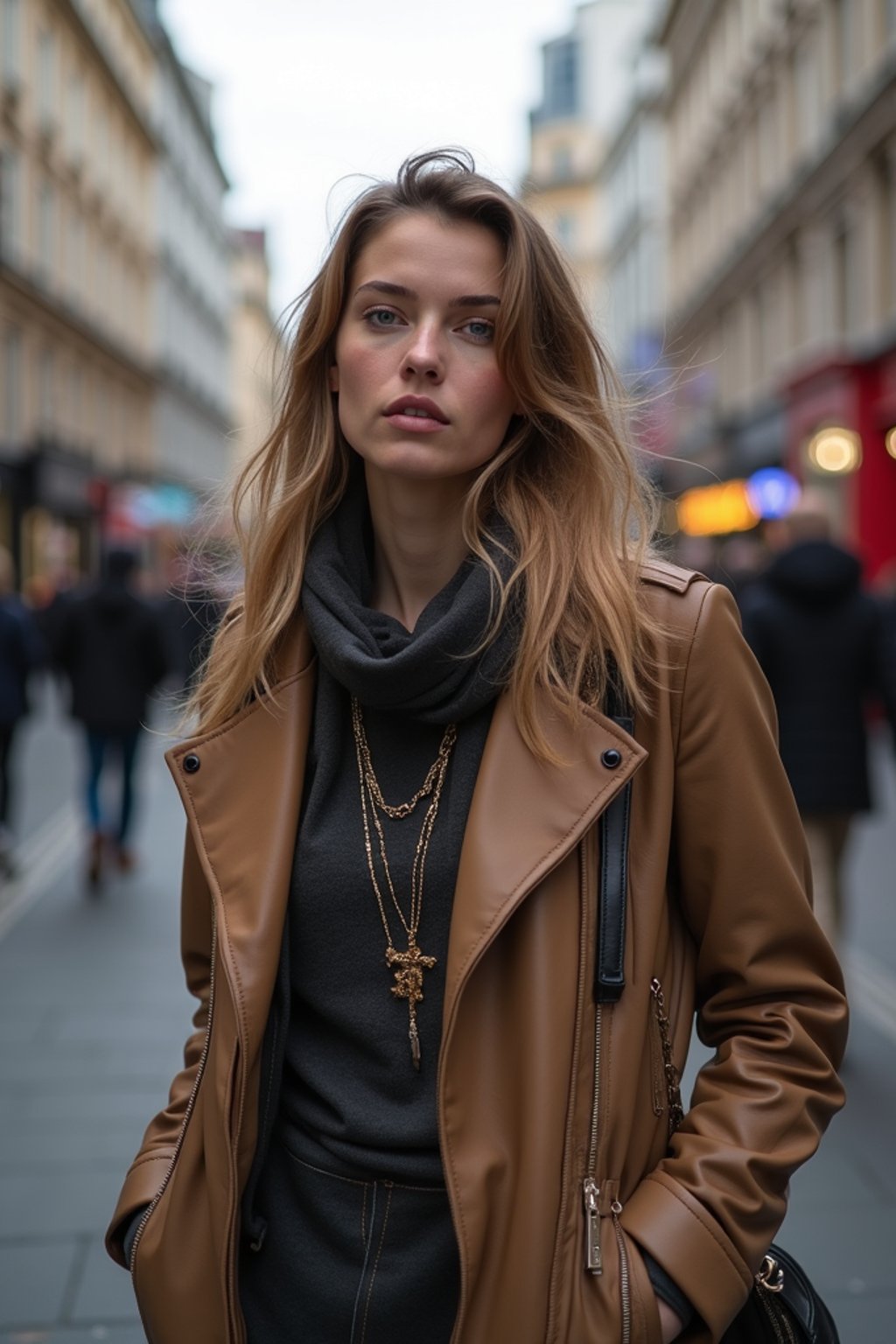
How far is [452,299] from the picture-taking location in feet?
6.27

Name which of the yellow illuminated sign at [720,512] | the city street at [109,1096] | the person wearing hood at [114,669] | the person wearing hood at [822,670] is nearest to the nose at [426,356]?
the city street at [109,1096]

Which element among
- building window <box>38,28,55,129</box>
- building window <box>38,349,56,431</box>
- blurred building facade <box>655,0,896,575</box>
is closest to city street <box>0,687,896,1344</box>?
blurred building facade <box>655,0,896,575</box>

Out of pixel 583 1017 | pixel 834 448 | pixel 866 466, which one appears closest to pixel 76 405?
pixel 866 466

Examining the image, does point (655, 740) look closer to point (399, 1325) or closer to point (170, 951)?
point (399, 1325)

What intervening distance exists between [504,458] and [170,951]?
548 centimetres

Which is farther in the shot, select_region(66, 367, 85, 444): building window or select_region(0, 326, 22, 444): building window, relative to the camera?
select_region(66, 367, 85, 444): building window

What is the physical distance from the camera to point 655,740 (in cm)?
179

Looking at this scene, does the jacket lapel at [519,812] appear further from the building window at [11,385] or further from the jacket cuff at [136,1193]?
the building window at [11,385]

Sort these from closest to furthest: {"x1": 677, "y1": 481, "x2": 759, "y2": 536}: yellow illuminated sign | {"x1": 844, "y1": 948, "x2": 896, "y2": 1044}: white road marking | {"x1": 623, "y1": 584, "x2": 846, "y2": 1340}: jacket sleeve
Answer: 1. {"x1": 623, "y1": 584, "x2": 846, "y2": 1340}: jacket sleeve
2. {"x1": 844, "y1": 948, "x2": 896, "y2": 1044}: white road marking
3. {"x1": 677, "y1": 481, "x2": 759, "y2": 536}: yellow illuminated sign

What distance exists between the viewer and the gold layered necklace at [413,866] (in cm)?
181

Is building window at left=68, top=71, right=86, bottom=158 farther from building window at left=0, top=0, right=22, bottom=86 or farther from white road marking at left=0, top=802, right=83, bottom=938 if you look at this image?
white road marking at left=0, top=802, right=83, bottom=938

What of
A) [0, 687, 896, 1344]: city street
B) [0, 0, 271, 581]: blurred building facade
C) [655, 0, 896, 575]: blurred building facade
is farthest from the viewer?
[0, 0, 271, 581]: blurred building facade

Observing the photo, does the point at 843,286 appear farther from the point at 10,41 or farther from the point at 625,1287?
the point at 625,1287

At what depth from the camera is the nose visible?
187 centimetres
